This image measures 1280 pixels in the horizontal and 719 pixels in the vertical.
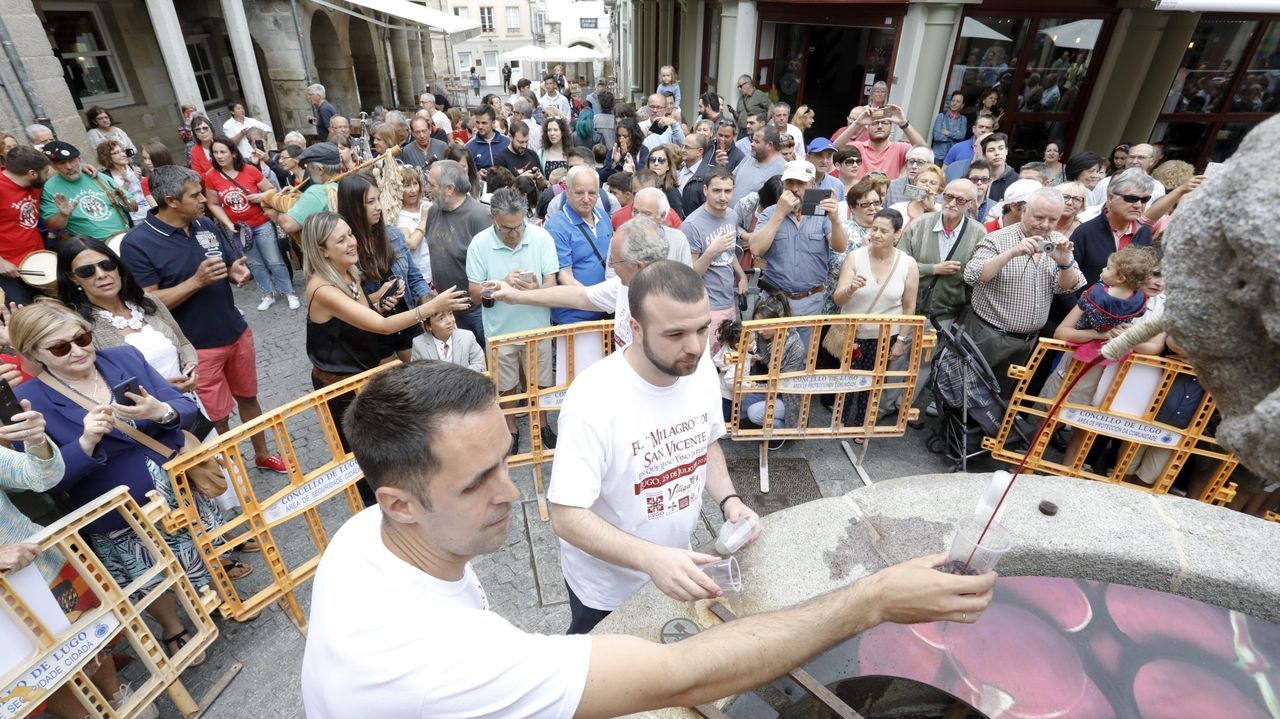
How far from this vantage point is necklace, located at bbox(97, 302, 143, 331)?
3.50 metres

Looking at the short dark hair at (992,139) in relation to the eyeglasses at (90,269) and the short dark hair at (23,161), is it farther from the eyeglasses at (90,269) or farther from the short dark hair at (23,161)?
the short dark hair at (23,161)

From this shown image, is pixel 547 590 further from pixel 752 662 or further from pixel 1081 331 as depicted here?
pixel 1081 331

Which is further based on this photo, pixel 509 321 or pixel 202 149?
pixel 202 149

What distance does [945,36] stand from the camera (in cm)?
959

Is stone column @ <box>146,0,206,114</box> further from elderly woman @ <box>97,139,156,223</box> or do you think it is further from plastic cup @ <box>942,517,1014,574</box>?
plastic cup @ <box>942,517,1014,574</box>

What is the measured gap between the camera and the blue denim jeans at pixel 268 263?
722 centimetres

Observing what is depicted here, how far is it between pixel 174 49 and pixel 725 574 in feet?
44.5

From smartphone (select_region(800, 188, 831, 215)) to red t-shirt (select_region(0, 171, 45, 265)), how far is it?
6.78m

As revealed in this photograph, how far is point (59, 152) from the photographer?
5625 millimetres

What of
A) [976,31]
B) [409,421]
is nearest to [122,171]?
[409,421]

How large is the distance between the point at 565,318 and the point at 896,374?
250cm

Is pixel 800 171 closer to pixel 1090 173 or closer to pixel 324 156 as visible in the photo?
pixel 1090 173

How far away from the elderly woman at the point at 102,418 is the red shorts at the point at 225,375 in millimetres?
1084

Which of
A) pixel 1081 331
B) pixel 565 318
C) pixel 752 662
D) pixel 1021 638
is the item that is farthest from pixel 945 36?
pixel 752 662
